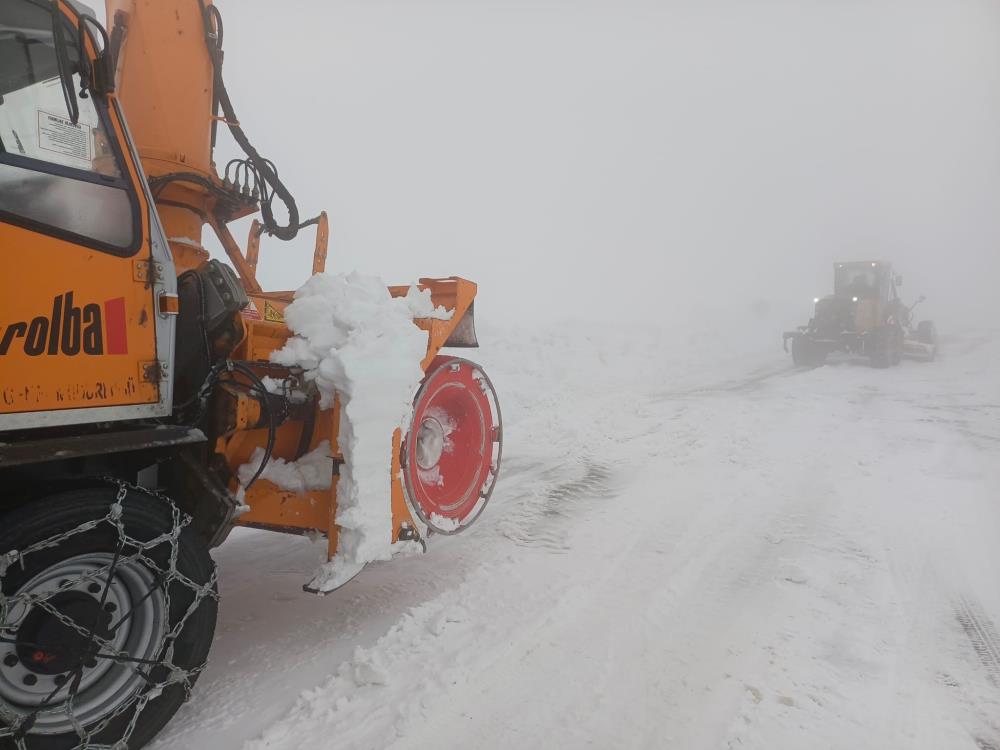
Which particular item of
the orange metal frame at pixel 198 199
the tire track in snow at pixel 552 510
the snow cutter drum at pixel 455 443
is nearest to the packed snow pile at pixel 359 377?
the orange metal frame at pixel 198 199

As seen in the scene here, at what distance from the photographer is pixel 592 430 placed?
722 cm

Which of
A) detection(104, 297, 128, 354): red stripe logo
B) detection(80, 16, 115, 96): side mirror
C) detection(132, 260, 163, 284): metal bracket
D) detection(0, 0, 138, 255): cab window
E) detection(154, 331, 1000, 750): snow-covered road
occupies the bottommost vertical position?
detection(154, 331, 1000, 750): snow-covered road

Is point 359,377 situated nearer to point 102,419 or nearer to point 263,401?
point 263,401

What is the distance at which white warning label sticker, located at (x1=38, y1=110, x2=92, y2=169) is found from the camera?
189 centimetres

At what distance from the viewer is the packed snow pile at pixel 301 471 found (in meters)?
2.80

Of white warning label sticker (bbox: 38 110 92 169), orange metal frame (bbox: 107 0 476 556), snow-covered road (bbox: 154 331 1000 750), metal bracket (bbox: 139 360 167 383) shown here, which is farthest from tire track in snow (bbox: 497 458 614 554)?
white warning label sticker (bbox: 38 110 92 169)

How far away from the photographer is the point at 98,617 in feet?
6.13

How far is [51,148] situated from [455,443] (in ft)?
8.21

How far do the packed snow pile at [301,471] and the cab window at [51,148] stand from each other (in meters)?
1.19

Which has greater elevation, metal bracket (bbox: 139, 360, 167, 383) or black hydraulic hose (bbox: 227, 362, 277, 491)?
metal bracket (bbox: 139, 360, 167, 383)

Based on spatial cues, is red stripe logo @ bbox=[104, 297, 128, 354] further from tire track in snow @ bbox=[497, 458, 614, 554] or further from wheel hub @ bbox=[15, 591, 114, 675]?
A: tire track in snow @ bbox=[497, 458, 614, 554]

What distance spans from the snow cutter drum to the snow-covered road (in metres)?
0.43

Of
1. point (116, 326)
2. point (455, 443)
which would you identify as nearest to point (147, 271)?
point (116, 326)

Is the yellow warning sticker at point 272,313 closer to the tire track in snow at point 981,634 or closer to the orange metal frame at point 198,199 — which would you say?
the orange metal frame at point 198,199
